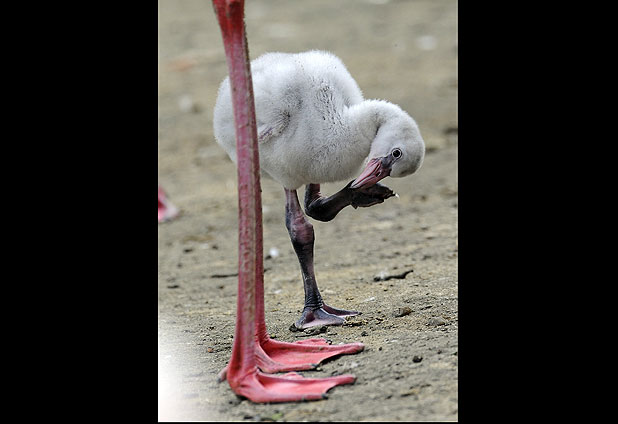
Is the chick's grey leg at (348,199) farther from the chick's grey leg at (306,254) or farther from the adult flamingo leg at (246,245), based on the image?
the adult flamingo leg at (246,245)

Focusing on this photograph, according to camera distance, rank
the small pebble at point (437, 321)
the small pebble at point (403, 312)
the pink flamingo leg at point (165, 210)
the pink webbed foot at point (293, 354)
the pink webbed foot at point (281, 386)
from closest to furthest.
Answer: the pink webbed foot at point (281, 386)
the pink webbed foot at point (293, 354)
the small pebble at point (437, 321)
the small pebble at point (403, 312)
the pink flamingo leg at point (165, 210)

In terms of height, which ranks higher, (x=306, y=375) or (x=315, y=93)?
(x=315, y=93)

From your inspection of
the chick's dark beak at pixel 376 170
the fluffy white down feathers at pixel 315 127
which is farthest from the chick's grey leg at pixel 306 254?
the chick's dark beak at pixel 376 170

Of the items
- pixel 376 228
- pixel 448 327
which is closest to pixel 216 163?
pixel 376 228

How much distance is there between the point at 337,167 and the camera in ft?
9.70

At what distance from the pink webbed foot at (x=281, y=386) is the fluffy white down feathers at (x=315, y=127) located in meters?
0.79

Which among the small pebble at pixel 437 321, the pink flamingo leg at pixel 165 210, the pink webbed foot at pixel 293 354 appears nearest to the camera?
the pink webbed foot at pixel 293 354

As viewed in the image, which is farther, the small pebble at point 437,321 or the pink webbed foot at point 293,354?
the small pebble at point 437,321

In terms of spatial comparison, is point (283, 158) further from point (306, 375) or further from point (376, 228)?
point (376, 228)

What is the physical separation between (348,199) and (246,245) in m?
0.67

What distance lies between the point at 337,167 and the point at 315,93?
253 millimetres

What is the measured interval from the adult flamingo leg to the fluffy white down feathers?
16.2 inches

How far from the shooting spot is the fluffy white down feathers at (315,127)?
9.53 ft

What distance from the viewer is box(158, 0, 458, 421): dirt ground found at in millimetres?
2316
